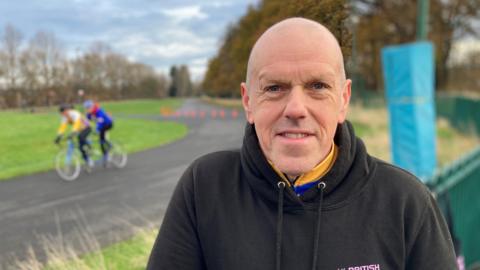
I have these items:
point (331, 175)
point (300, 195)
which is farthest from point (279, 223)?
point (331, 175)

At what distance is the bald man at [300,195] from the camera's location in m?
1.28

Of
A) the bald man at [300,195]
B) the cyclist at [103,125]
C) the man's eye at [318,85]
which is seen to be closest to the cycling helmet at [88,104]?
the bald man at [300,195]

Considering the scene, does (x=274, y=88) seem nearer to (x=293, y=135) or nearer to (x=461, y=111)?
(x=293, y=135)

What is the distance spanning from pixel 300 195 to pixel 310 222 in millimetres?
94

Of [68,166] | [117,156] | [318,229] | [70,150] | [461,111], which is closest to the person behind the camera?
[318,229]

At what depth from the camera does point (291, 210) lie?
55.3 inches

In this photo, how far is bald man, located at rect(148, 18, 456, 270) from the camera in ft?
4.19

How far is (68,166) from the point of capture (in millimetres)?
9531

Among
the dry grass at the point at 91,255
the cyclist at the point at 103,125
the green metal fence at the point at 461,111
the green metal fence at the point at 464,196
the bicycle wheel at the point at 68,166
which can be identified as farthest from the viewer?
the green metal fence at the point at 461,111

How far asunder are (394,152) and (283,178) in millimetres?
6462

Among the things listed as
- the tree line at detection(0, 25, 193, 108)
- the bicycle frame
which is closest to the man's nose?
the tree line at detection(0, 25, 193, 108)

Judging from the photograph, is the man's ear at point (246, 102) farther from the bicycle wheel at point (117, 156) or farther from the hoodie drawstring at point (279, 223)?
the bicycle wheel at point (117, 156)

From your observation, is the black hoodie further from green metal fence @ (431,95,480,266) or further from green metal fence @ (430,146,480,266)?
green metal fence @ (430,146,480,266)

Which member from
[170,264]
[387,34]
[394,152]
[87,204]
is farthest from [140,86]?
[387,34]
